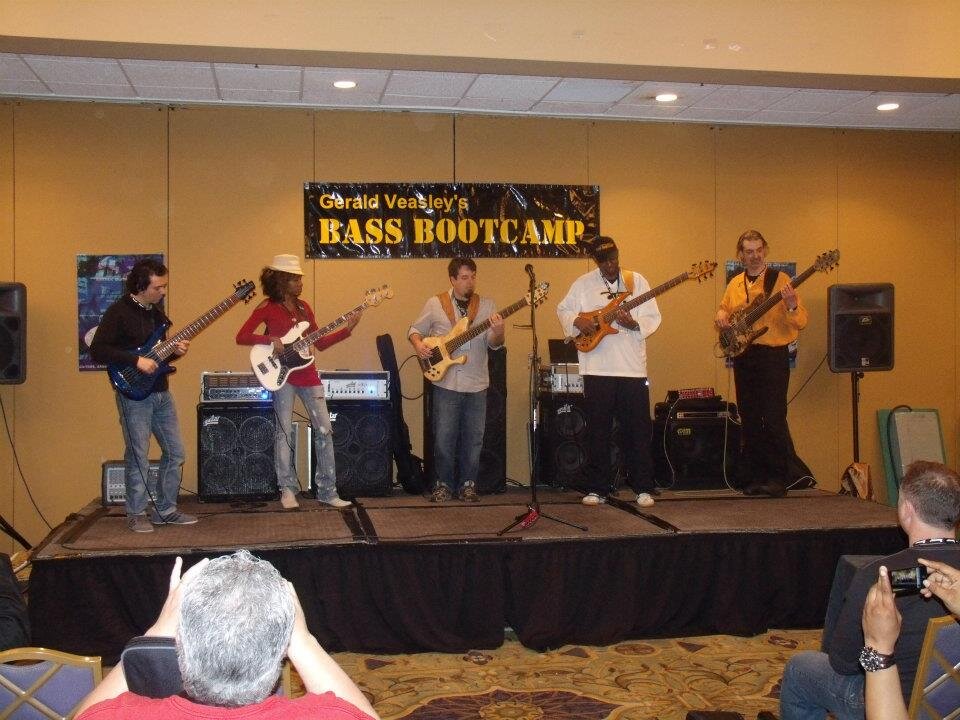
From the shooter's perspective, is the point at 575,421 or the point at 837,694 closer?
the point at 837,694

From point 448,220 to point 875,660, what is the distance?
6215mm

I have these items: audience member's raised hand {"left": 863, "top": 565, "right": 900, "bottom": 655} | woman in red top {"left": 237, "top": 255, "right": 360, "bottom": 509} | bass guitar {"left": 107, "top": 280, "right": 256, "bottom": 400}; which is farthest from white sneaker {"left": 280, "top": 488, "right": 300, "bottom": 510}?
audience member's raised hand {"left": 863, "top": 565, "right": 900, "bottom": 655}

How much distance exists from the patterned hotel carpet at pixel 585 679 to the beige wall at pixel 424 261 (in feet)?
10.2

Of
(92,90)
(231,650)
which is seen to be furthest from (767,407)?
(231,650)

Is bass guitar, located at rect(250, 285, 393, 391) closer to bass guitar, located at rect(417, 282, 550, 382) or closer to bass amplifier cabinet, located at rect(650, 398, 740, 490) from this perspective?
bass guitar, located at rect(417, 282, 550, 382)

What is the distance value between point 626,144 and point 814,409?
293 centimetres

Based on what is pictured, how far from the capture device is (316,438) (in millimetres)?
6414

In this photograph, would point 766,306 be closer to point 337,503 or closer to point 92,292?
point 337,503

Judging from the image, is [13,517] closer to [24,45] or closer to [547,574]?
[24,45]

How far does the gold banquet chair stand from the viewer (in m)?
2.24

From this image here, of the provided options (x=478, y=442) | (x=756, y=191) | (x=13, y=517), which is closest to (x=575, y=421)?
(x=478, y=442)

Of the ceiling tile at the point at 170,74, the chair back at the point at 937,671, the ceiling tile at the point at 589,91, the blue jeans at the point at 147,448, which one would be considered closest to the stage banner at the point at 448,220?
the ceiling tile at the point at 589,91

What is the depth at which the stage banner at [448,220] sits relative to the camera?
25.4ft

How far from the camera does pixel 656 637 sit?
17.2 feet
